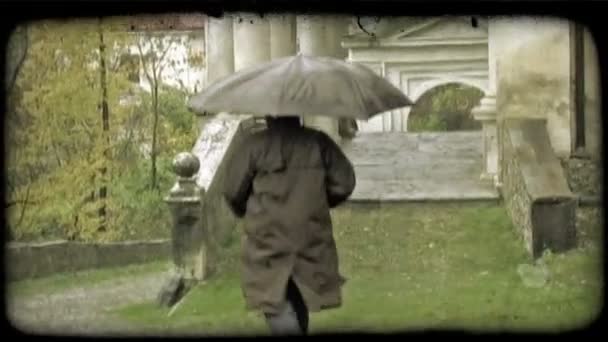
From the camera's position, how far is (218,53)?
9.53 metres

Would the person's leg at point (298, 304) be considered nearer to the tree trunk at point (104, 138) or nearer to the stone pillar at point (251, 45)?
the tree trunk at point (104, 138)

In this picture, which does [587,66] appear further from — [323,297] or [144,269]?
[323,297]

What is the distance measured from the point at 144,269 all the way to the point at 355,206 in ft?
6.32

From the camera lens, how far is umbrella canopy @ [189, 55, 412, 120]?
473cm

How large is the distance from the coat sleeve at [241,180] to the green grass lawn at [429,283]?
48 cm

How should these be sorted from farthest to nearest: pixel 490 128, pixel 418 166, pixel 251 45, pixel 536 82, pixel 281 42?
pixel 418 166
pixel 251 45
pixel 490 128
pixel 281 42
pixel 536 82

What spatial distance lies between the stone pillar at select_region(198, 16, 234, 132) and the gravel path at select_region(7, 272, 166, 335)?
6.27 feet

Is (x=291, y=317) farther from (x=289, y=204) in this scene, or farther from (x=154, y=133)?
(x=154, y=133)

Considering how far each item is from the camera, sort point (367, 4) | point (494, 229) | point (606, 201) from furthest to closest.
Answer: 1. point (494, 229)
2. point (606, 201)
3. point (367, 4)

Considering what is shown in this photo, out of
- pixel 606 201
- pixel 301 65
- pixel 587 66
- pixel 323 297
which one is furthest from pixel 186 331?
pixel 587 66

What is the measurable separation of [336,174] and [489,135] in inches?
185

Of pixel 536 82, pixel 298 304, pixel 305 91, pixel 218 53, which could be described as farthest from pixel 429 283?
pixel 305 91

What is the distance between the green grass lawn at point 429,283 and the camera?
5488 mm

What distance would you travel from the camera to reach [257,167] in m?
4.89
